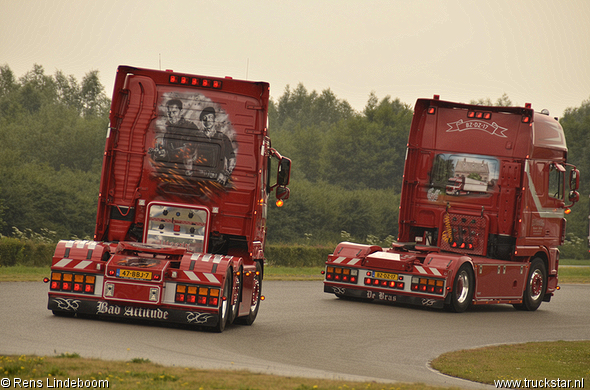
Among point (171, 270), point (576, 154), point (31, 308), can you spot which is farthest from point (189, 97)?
point (576, 154)

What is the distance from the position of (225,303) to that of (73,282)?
6.85 feet

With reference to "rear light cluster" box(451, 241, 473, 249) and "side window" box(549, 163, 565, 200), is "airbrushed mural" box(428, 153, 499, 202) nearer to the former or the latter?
"rear light cluster" box(451, 241, 473, 249)

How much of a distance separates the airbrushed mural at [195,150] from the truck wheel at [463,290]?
6.45 meters

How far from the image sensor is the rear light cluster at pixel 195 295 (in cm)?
1211

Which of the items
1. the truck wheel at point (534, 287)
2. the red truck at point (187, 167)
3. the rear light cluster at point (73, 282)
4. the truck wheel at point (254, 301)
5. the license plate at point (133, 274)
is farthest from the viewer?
the truck wheel at point (534, 287)

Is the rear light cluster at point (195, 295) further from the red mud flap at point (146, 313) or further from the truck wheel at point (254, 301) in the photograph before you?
the truck wheel at point (254, 301)

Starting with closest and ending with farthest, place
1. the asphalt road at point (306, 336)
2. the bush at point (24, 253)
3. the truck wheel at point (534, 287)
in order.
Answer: the asphalt road at point (306, 336) < the truck wheel at point (534, 287) < the bush at point (24, 253)

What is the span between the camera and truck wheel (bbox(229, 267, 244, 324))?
13.0 m

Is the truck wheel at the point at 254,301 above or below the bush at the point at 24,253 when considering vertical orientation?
above

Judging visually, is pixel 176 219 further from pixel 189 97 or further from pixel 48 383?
pixel 48 383

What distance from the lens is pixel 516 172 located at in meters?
19.1

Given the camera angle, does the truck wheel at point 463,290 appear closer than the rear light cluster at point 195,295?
No

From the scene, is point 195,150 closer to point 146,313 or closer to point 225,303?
point 225,303

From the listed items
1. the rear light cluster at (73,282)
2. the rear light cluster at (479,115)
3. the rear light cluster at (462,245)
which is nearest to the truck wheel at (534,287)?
the rear light cluster at (462,245)
